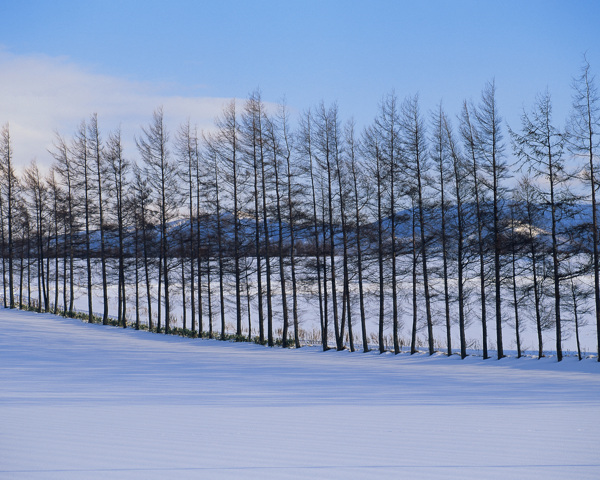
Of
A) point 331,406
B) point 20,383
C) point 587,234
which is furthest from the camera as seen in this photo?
point 587,234

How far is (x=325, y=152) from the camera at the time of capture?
90.8 feet

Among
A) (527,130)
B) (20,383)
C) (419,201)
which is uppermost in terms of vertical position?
(527,130)

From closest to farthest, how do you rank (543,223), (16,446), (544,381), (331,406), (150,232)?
(16,446)
(331,406)
(544,381)
(543,223)
(150,232)

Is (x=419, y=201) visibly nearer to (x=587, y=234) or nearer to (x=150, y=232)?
(x=587, y=234)

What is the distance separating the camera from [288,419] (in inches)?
377

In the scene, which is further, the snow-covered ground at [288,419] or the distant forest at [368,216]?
the distant forest at [368,216]

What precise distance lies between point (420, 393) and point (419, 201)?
14214 millimetres

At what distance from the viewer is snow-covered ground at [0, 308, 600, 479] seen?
6520 millimetres

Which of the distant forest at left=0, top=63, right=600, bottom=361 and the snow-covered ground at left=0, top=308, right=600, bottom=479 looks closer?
the snow-covered ground at left=0, top=308, right=600, bottom=479

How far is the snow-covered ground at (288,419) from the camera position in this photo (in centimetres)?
652

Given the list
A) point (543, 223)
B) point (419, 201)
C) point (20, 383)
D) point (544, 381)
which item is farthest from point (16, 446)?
point (543, 223)

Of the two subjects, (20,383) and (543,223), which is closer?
(20,383)

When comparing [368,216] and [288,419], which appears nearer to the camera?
[288,419]

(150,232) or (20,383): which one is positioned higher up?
(150,232)
